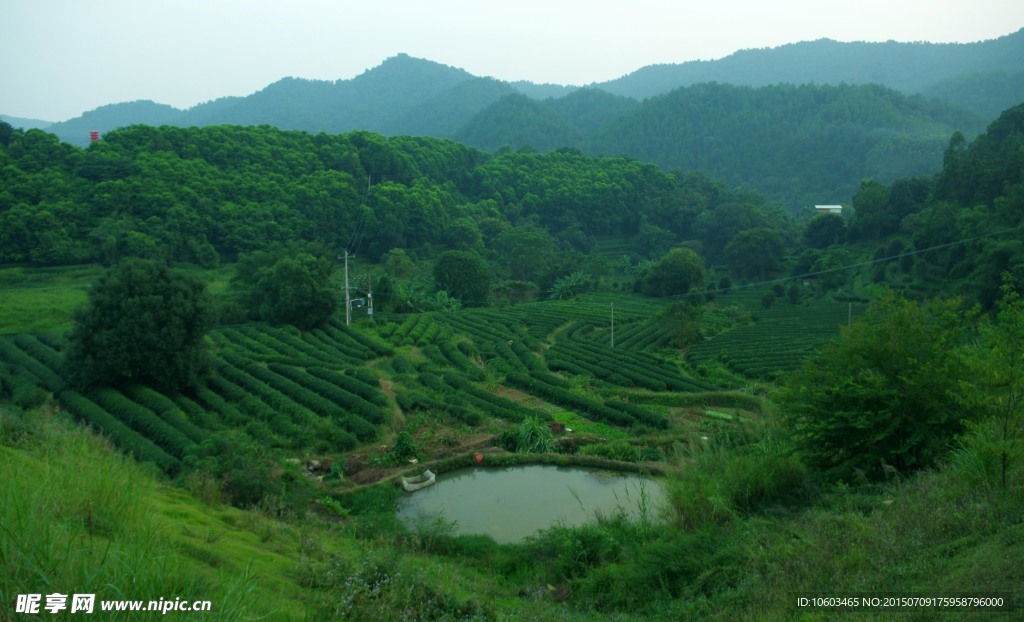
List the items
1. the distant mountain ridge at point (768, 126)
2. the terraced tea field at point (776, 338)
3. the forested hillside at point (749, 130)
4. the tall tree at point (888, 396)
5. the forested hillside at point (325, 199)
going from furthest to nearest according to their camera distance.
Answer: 1. the distant mountain ridge at point (768, 126)
2. the forested hillside at point (749, 130)
3. the forested hillside at point (325, 199)
4. the terraced tea field at point (776, 338)
5. the tall tree at point (888, 396)

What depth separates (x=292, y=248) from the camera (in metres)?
45.5

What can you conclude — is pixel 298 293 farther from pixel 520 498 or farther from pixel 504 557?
pixel 504 557

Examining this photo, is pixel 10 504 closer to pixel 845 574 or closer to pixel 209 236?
pixel 845 574

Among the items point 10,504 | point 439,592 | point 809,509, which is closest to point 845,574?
point 809,509

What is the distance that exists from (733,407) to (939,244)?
31.0 metres

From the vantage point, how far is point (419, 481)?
66.3ft

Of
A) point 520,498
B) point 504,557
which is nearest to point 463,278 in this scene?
point 520,498

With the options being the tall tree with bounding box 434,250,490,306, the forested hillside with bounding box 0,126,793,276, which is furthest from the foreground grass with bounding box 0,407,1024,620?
the forested hillside with bounding box 0,126,793,276

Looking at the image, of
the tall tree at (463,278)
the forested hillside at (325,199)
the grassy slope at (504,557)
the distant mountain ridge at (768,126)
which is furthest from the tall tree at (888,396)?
the distant mountain ridge at (768,126)

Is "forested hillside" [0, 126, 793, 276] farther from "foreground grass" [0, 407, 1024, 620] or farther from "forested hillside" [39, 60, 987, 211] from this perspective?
"foreground grass" [0, 407, 1024, 620]

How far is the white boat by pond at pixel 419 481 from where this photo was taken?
1978 cm

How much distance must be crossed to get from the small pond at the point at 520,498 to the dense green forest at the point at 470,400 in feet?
2.29

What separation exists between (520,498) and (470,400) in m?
9.26

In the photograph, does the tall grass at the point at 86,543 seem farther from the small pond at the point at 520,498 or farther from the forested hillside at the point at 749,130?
the forested hillside at the point at 749,130
